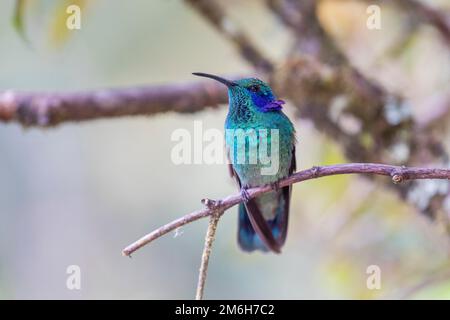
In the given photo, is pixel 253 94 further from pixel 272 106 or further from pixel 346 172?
pixel 346 172

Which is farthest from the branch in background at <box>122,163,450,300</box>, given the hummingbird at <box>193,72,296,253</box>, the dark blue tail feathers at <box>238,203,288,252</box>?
the dark blue tail feathers at <box>238,203,288,252</box>

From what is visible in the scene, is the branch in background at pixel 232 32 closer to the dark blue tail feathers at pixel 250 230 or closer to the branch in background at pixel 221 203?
the dark blue tail feathers at pixel 250 230

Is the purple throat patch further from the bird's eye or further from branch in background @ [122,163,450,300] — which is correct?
branch in background @ [122,163,450,300]

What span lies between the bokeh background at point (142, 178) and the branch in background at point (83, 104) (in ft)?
4.47

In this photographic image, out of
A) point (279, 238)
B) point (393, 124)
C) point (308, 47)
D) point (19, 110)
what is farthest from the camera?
point (308, 47)

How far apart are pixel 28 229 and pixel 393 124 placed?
405 cm

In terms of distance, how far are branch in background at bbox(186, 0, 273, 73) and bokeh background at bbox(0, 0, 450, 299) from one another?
0.75 m

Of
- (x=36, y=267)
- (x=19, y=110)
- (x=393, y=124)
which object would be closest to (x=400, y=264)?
(x=393, y=124)

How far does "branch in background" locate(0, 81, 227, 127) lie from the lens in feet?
10.3

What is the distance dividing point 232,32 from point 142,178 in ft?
9.01

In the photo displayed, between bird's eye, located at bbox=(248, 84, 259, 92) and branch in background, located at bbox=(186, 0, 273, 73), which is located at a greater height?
branch in background, located at bbox=(186, 0, 273, 73)
